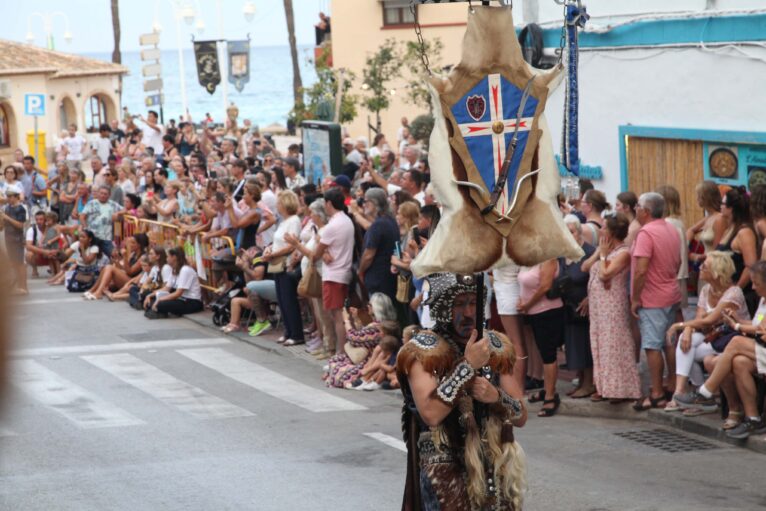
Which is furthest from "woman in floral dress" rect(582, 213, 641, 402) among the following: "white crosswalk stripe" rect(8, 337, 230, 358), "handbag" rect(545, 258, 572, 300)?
"white crosswalk stripe" rect(8, 337, 230, 358)

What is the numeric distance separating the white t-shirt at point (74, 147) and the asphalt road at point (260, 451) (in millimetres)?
22752

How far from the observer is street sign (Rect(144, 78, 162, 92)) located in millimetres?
45000

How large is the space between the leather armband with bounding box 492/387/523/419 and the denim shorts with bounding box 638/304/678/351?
18.9 ft

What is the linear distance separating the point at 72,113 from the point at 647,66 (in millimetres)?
41931

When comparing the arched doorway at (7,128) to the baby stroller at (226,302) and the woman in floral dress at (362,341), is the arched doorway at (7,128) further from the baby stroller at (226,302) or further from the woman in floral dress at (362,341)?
Answer: the woman in floral dress at (362,341)

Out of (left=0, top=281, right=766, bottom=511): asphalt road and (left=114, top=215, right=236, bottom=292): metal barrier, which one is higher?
(left=114, top=215, right=236, bottom=292): metal barrier

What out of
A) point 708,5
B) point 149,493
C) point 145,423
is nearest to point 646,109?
point 708,5

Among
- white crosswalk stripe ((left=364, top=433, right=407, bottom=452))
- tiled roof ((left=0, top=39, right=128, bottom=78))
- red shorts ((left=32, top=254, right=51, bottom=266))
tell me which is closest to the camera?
white crosswalk stripe ((left=364, top=433, right=407, bottom=452))

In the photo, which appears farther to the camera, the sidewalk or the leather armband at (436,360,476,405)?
the sidewalk

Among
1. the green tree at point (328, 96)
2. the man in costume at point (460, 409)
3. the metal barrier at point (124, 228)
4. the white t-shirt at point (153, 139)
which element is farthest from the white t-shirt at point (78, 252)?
the man in costume at point (460, 409)

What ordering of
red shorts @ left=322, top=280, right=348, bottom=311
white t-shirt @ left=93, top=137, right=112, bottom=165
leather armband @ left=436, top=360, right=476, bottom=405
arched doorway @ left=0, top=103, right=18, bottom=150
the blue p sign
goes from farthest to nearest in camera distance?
arched doorway @ left=0, top=103, right=18, bottom=150 → white t-shirt @ left=93, top=137, right=112, bottom=165 → the blue p sign → red shorts @ left=322, top=280, right=348, bottom=311 → leather armband @ left=436, top=360, right=476, bottom=405

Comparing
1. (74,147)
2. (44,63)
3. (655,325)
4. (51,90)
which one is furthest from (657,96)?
(51,90)

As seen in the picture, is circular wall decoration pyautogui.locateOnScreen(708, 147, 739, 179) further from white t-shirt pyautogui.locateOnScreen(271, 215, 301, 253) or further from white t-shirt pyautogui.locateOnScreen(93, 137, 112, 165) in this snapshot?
white t-shirt pyautogui.locateOnScreen(93, 137, 112, 165)

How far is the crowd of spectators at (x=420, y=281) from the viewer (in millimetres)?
11250
